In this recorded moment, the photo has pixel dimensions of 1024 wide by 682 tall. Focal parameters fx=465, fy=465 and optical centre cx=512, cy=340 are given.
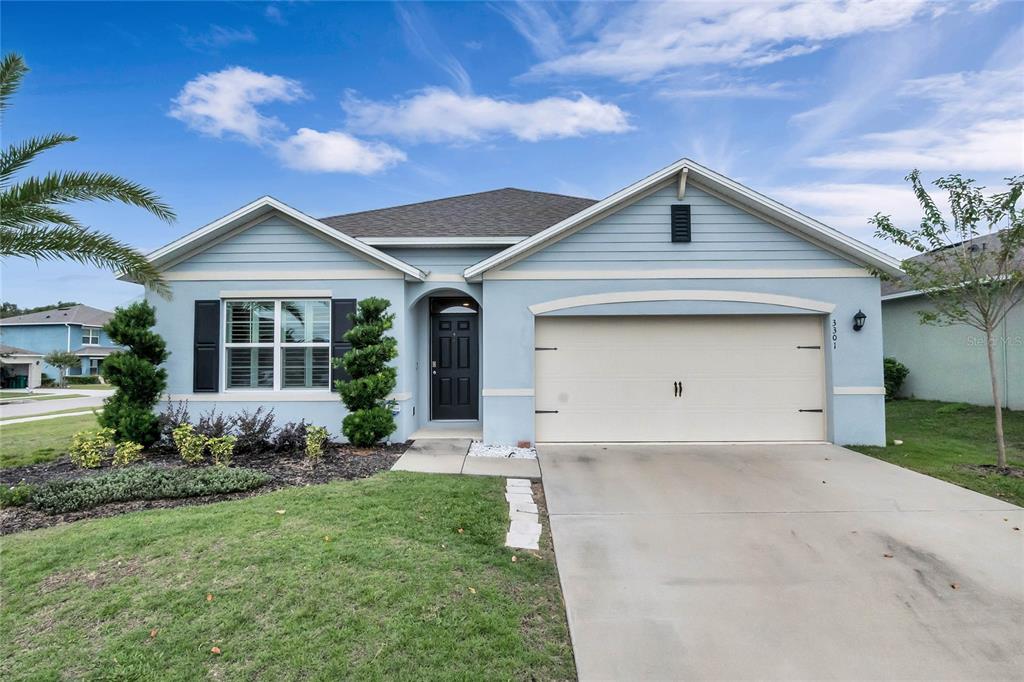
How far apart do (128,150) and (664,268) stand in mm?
13334

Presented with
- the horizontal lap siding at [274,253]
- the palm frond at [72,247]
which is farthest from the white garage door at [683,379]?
the palm frond at [72,247]

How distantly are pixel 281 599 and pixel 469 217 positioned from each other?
317 inches

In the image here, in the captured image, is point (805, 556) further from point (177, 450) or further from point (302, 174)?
point (302, 174)

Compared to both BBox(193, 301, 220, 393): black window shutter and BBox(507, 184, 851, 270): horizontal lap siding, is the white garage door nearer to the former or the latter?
BBox(507, 184, 851, 270): horizontal lap siding

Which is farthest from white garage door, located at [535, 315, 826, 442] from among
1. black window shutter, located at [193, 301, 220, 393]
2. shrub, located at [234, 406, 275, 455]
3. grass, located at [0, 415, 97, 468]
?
grass, located at [0, 415, 97, 468]

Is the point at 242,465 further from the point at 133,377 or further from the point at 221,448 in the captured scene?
the point at 133,377

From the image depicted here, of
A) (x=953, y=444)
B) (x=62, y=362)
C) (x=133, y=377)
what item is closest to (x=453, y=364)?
(x=133, y=377)

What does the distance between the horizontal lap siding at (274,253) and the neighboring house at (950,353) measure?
11787 mm

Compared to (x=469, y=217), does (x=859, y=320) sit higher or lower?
lower

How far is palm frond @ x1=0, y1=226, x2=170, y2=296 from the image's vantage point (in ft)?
Answer: 16.2

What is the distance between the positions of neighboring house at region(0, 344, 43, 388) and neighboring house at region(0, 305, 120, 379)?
395 centimetres

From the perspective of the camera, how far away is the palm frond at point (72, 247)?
16.2ft

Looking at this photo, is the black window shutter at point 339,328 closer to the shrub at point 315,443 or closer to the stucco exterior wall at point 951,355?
the shrub at point 315,443

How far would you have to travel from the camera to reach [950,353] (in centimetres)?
1209
